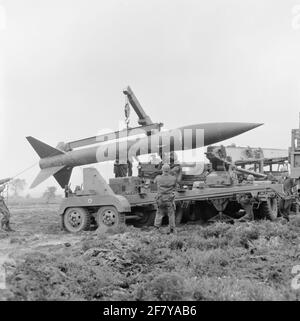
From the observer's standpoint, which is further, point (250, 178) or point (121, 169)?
point (121, 169)

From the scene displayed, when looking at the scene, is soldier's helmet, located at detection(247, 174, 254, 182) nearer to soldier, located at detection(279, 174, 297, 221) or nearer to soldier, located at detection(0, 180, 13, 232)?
soldier, located at detection(279, 174, 297, 221)

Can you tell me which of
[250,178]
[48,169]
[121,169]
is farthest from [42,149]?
[250,178]

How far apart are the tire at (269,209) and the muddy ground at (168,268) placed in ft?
7.26

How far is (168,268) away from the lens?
21.2 ft

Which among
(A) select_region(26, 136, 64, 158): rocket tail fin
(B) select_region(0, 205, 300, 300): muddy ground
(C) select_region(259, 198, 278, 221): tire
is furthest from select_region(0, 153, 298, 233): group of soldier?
(A) select_region(26, 136, 64, 158): rocket tail fin

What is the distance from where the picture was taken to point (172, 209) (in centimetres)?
1055

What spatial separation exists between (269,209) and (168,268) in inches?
219

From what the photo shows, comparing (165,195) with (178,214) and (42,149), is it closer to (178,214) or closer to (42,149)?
(178,214)

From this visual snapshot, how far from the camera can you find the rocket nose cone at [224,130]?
12.8 m

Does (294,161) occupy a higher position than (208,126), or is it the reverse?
(208,126)

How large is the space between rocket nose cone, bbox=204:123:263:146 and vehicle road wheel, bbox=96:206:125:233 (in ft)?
10.1
